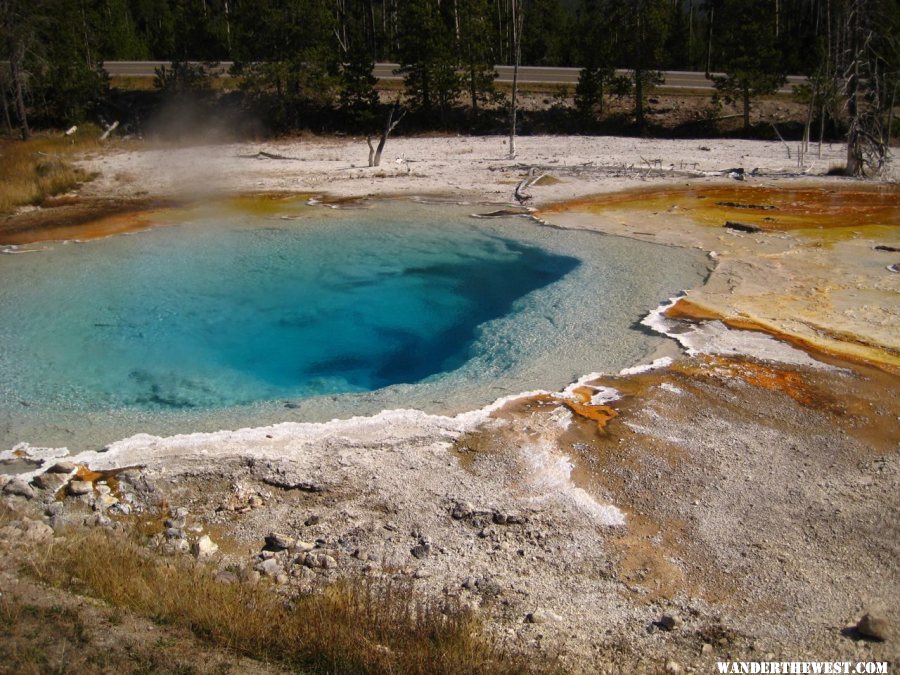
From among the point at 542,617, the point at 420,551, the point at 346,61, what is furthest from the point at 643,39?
the point at 542,617

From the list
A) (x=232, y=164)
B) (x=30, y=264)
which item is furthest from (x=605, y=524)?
(x=232, y=164)

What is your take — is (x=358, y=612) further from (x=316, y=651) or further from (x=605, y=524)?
(x=605, y=524)

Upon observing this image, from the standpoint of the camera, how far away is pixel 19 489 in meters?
4.11

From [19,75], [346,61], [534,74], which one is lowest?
[534,74]

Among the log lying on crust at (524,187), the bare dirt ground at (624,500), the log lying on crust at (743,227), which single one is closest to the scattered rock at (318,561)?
the bare dirt ground at (624,500)

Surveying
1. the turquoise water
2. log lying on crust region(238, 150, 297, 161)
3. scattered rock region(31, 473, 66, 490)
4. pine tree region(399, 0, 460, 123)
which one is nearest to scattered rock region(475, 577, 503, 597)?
the turquoise water

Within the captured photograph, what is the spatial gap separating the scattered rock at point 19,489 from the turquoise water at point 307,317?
0.55 meters

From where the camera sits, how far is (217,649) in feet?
8.95

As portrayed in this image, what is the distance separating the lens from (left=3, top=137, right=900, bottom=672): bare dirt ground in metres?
3.27

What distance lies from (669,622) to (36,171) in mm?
13052

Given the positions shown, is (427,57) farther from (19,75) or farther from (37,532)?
(37,532)

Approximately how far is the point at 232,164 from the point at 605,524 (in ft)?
38.6

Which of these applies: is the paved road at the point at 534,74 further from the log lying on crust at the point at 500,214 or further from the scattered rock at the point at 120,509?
the scattered rock at the point at 120,509

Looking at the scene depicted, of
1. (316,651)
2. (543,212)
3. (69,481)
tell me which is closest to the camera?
(316,651)
